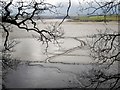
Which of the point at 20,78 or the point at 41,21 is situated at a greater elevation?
the point at 41,21

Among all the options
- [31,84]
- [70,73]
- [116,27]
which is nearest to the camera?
[116,27]

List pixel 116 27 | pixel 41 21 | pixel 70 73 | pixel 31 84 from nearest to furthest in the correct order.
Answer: pixel 41 21 → pixel 116 27 → pixel 31 84 → pixel 70 73

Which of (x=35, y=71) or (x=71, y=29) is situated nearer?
(x=35, y=71)

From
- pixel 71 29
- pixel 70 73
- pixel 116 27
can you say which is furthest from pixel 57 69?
pixel 71 29

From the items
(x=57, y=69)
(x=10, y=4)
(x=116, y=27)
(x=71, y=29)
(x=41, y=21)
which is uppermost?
(x=10, y=4)

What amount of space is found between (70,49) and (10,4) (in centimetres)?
563

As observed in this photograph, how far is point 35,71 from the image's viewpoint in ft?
25.1

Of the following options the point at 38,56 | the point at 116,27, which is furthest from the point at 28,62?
the point at 116,27

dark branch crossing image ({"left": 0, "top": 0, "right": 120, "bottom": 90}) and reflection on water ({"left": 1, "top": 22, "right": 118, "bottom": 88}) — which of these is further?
reflection on water ({"left": 1, "top": 22, "right": 118, "bottom": 88})

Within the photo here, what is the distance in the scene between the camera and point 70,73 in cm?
738

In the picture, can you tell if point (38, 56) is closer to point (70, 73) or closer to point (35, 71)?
point (35, 71)

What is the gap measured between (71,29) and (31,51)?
3.09 meters

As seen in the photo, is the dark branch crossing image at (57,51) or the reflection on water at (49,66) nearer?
the dark branch crossing image at (57,51)

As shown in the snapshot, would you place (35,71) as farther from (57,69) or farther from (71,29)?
(71,29)
